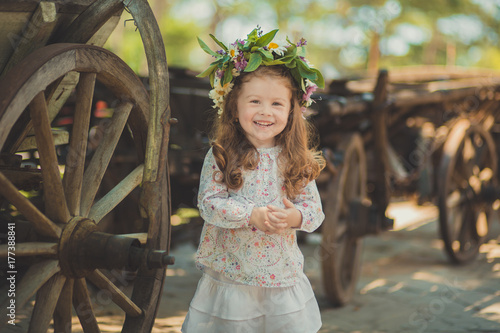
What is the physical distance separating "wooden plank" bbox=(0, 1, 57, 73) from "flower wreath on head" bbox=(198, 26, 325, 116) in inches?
22.1

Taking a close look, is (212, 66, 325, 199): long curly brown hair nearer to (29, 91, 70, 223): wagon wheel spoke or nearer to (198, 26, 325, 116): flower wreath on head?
(198, 26, 325, 116): flower wreath on head

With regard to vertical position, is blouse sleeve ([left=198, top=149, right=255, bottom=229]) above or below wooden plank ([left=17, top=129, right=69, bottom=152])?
below

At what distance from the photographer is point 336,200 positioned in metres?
3.93

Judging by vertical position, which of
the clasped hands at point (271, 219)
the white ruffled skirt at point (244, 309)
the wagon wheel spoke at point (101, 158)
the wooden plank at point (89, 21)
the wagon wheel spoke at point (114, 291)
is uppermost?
the wooden plank at point (89, 21)

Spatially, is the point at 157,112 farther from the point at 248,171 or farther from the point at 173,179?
the point at 173,179

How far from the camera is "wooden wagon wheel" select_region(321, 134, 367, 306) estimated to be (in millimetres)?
3895

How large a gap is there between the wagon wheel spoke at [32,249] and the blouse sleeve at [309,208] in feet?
3.07

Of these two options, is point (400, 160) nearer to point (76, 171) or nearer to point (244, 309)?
point (244, 309)

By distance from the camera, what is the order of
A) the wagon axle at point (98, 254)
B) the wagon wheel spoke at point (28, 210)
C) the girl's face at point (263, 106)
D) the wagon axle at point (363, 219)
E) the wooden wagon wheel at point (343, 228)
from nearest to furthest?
the wagon wheel spoke at point (28, 210) → the wagon axle at point (98, 254) → the girl's face at point (263, 106) → the wooden wagon wheel at point (343, 228) → the wagon axle at point (363, 219)

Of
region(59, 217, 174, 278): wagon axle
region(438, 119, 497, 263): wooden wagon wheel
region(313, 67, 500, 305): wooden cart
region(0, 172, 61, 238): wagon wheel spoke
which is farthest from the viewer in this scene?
region(438, 119, 497, 263): wooden wagon wheel

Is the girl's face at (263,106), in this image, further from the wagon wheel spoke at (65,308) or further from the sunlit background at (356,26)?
the sunlit background at (356,26)

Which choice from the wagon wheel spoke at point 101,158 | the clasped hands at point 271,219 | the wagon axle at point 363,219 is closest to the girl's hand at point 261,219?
the clasped hands at point 271,219

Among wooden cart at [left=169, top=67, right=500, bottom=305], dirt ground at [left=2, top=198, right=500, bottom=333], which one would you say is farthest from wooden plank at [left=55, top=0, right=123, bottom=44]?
dirt ground at [left=2, top=198, right=500, bottom=333]

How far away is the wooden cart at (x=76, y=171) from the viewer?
1.90m
